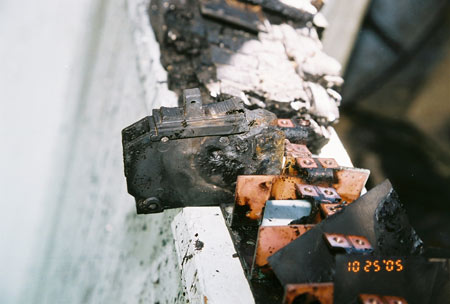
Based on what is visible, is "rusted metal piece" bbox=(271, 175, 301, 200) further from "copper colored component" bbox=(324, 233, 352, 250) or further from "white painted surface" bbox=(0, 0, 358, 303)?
"white painted surface" bbox=(0, 0, 358, 303)

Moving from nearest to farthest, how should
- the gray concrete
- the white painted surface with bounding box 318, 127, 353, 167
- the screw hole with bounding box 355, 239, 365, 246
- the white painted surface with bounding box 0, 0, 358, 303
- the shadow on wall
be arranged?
the screw hole with bounding box 355, 239, 365, 246, the white painted surface with bounding box 318, 127, 353, 167, the white painted surface with bounding box 0, 0, 358, 303, the shadow on wall, the gray concrete

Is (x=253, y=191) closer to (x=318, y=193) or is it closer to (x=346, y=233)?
(x=318, y=193)

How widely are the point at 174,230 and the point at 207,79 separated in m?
0.67

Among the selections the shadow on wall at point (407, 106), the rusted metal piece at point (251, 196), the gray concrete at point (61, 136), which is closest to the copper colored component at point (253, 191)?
the rusted metal piece at point (251, 196)

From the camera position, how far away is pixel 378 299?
2.38ft

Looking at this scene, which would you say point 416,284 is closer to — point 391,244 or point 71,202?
point 391,244

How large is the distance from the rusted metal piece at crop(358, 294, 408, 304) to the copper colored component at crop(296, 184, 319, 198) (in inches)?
11.5

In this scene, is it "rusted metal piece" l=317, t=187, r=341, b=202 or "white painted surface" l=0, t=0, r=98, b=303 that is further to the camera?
"white painted surface" l=0, t=0, r=98, b=303

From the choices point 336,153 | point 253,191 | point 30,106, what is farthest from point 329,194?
point 30,106

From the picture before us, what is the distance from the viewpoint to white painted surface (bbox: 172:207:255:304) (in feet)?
2.95

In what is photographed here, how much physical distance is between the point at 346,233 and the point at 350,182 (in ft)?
0.88

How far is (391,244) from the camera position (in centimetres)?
84

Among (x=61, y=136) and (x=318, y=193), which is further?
(x=61, y=136)

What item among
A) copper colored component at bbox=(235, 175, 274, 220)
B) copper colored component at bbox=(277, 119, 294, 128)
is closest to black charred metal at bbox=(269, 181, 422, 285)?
copper colored component at bbox=(235, 175, 274, 220)
